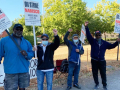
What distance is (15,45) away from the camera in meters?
2.49

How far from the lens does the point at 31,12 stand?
440 centimetres

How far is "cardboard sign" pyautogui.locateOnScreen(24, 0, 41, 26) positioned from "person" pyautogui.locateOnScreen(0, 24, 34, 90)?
73.9 inches

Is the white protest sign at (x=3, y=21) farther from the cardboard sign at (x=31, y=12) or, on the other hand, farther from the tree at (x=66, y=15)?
the tree at (x=66, y=15)

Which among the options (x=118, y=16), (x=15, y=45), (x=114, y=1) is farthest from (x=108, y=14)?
(x=15, y=45)

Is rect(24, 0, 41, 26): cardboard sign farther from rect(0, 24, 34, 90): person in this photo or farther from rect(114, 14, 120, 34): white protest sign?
rect(114, 14, 120, 34): white protest sign

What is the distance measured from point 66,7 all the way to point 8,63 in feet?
79.2

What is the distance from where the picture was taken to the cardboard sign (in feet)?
14.0

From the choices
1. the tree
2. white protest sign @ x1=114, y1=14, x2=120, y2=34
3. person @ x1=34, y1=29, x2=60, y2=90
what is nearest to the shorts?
person @ x1=34, y1=29, x2=60, y2=90

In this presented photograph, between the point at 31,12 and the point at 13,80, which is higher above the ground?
the point at 31,12

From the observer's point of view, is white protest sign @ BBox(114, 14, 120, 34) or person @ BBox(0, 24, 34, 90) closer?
person @ BBox(0, 24, 34, 90)

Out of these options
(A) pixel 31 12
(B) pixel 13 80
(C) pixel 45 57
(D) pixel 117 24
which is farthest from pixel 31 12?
(D) pixel 117 24

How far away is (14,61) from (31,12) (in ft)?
8.20

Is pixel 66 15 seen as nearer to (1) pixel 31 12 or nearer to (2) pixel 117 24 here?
(2) pixel 117 24

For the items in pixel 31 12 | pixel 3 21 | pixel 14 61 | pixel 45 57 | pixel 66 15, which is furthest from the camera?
pixel 66 15
